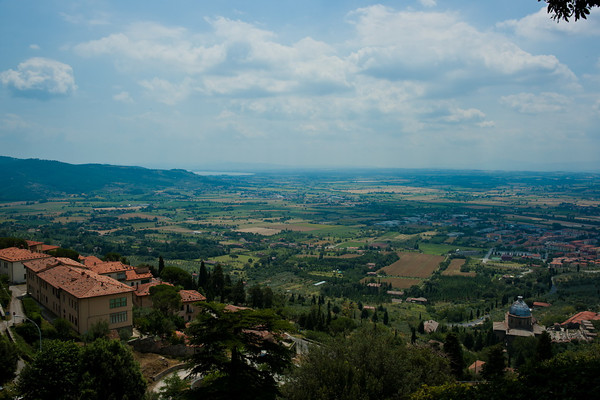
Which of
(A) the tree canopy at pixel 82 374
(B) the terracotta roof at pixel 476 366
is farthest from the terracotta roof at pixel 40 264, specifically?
(B) the terracotta roof at pixel 476 366

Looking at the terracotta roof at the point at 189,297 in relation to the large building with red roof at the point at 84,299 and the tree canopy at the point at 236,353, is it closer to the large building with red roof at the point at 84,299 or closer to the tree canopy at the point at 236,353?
the large building with red roof at the point at 84,299

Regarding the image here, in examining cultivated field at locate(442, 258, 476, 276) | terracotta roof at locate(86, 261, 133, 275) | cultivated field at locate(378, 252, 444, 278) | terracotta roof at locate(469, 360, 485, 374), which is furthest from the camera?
cultivated field at locate(378, 252, 444, 278)

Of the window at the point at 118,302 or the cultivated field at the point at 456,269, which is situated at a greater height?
the window at the point at 118,302

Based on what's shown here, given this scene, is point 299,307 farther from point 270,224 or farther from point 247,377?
point 270,224

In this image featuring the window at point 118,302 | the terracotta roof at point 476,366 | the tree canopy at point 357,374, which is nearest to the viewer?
the tree canopy at point 357,374

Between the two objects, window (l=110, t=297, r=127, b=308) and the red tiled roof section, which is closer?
window (l=110, t=297, r=127, b=308)

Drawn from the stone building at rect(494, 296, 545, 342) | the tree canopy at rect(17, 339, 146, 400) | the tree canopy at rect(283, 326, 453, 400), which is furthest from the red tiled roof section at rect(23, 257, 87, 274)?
the stone building at rect(494, 296, 545, 342)

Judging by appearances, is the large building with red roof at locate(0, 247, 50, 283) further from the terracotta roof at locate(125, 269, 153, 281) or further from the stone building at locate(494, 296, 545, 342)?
the stone building at locate(494, 296, 545, 342)

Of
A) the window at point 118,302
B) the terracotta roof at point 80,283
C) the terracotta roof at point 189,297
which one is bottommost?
the terracotta roof at point 189,297

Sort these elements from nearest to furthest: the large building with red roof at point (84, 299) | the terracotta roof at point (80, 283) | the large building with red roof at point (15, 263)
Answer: the large building with red roof at point (84, 299)
the terracotta roof at point (80, 283)
the large building with red roof at point (15, 263)
